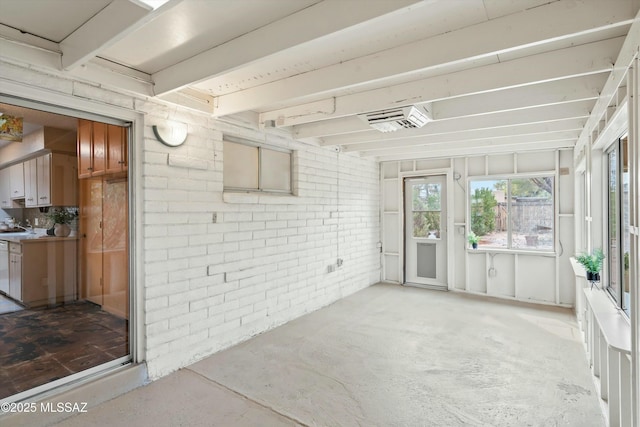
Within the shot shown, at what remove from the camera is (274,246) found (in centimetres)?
420

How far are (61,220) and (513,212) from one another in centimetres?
617

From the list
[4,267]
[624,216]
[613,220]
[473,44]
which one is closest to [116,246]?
[4,267]

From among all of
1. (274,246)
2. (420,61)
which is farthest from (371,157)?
(420,61)

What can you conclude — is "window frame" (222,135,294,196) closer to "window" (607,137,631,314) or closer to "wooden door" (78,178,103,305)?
"wooden door" (78,178,103,305)

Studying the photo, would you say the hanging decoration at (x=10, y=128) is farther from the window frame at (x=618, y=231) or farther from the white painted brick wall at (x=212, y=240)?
the window frame at (x=618, y=231)

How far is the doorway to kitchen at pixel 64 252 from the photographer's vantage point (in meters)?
2.57

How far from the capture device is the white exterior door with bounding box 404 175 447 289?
6.22 metres

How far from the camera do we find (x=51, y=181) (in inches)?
116

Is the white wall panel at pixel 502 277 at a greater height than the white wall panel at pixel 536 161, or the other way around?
the white wall panel at pixel 536 161

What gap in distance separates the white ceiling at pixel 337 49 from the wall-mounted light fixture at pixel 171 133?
0.22m

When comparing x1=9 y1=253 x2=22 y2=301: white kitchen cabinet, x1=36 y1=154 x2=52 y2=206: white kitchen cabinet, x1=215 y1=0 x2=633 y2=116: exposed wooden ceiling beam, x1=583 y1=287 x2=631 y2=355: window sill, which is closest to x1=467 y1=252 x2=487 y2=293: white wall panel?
x1=583 y1=287 x2=631 y2=355: window sill

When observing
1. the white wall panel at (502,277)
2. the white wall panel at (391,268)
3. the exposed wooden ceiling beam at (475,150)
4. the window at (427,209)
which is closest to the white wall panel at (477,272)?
the white wall panel at (502,277)

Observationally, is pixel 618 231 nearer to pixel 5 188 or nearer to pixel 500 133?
pixel 500 133

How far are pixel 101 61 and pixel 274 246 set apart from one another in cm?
254
